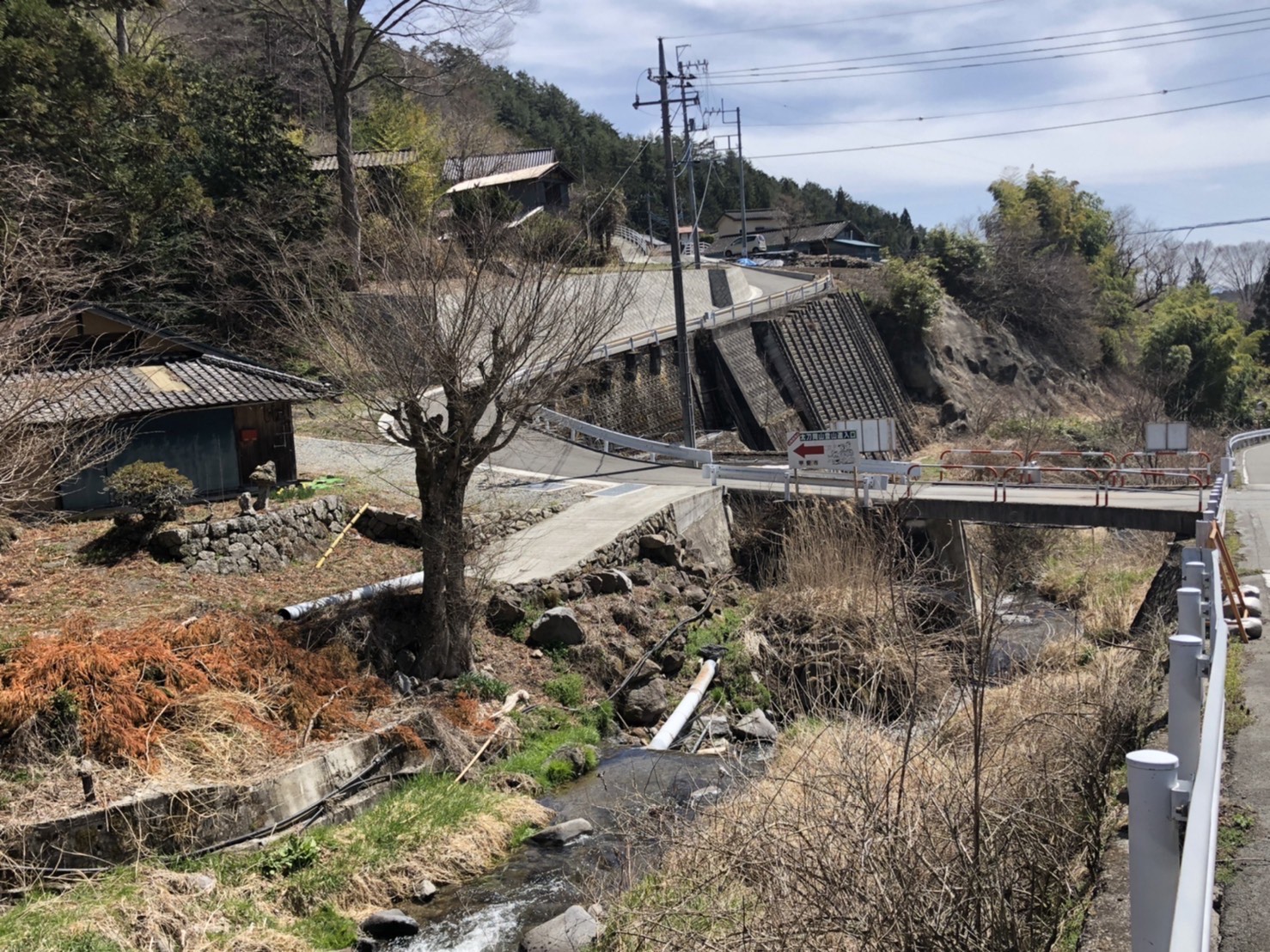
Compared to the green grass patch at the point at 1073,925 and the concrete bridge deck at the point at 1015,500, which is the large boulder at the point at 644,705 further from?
the green grass patch at the point at 1073,925

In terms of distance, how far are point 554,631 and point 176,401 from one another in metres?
6.37

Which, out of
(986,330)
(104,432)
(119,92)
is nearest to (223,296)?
(119,92)

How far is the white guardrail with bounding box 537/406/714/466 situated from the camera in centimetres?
2567

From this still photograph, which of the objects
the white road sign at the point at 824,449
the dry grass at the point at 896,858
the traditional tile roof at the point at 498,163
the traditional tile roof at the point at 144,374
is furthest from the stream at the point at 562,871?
the traditional tile roof at the point at 498,163

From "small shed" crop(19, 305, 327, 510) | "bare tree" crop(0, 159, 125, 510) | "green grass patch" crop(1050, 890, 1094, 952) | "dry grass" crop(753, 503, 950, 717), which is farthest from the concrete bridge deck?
"green grass patch" crop(1050, 890, 1094, 952)

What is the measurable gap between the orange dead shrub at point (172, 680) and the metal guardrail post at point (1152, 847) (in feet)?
28.7

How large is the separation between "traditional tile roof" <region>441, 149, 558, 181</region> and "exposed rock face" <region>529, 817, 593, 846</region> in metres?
29.4

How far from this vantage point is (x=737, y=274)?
145 feet

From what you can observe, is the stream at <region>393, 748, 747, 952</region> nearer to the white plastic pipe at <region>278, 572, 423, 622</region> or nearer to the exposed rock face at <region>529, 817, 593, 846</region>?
the exposed rock face at <region>529, 817, 593, 846</region>

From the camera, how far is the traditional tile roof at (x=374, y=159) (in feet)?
112

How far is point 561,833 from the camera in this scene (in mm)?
10164

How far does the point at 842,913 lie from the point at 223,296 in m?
23.4

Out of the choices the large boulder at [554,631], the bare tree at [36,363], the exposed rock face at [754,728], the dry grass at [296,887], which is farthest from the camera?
the large boulder at [554,631]

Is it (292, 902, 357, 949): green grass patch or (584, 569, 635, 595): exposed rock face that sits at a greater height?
(584, 569, 635, 595): exposed rock face
